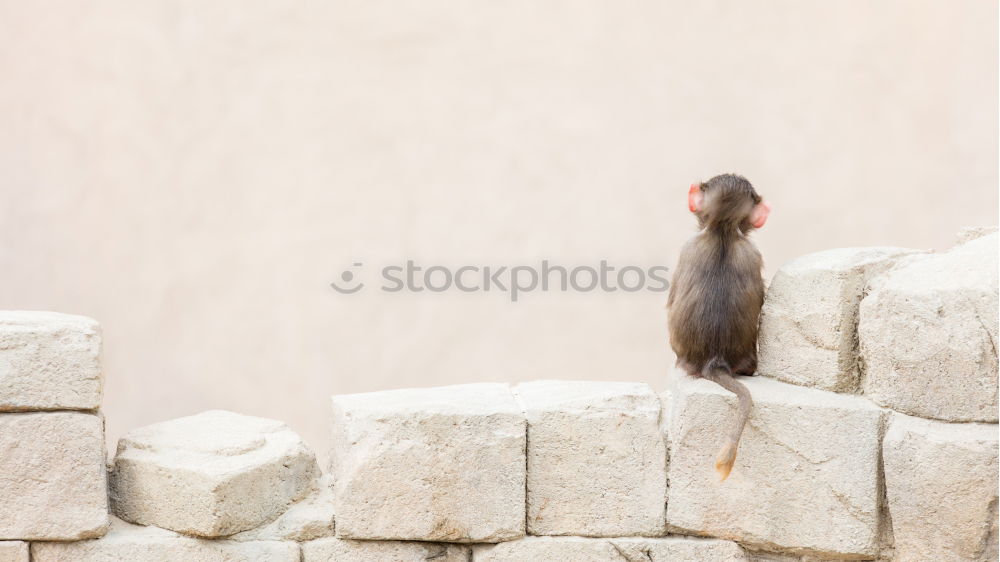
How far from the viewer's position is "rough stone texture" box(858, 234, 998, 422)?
2.89 meters

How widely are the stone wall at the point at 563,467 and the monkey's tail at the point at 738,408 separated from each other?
47 millimetres

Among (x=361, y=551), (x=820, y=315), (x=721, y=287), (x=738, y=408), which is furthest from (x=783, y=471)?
(x=361, y=551)

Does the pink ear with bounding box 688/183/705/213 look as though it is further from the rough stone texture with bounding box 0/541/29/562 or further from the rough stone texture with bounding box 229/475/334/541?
the rough stone texture with bounding box 0/541/29/562

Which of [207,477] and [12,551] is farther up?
[207,477]

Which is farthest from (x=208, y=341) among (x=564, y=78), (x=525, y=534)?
(x=525, y=534)

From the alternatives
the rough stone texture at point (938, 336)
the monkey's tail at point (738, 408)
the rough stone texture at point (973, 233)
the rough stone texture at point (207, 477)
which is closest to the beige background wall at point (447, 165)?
the rough stone texture at point (207, 477)

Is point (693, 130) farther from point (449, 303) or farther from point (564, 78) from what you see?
point (449, 303)

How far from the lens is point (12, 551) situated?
318 cm

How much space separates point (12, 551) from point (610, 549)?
182cm

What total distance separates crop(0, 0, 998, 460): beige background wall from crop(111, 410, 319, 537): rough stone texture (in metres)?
3.02

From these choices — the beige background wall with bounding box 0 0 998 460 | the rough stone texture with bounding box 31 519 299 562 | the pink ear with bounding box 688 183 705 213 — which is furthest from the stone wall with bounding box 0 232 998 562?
the beige background wall with bounding box 0 0 998 460

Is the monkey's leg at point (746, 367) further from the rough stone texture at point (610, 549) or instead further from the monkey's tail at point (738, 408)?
the rough stone texture at point (610, 549)

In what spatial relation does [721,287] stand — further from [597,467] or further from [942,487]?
[942,487]

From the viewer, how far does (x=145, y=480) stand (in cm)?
326
